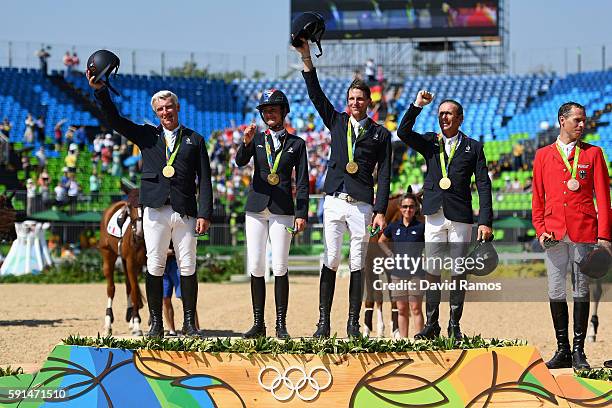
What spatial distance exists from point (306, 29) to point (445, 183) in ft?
5.62

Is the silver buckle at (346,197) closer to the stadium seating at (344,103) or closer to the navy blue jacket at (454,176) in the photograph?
the navy blue jacket at (454,176)

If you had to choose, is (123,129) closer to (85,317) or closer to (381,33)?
(85,317)

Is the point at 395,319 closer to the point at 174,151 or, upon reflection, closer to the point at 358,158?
the point at 358,158

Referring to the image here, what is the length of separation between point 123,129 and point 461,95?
3274 cm

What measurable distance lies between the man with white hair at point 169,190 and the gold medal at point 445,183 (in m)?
1.93

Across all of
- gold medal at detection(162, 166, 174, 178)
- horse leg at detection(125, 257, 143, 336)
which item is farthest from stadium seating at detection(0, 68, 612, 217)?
gold medal at detection(162, 166, 174, 178)

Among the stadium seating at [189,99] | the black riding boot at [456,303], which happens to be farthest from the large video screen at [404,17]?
the black riding boot at [456,303]

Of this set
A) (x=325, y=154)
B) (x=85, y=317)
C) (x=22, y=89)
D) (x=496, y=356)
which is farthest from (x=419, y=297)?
(x=22, y=89)

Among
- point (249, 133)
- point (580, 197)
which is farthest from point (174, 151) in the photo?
point (580, 197)

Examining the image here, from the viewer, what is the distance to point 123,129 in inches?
345

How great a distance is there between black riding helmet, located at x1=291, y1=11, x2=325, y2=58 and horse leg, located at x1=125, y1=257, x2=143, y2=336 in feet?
17.9

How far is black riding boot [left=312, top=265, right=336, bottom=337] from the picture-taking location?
869cm

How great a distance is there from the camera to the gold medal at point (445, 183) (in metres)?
8.84

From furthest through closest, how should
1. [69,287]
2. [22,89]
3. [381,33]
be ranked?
[381,33]
[22,89]
[69,287]
